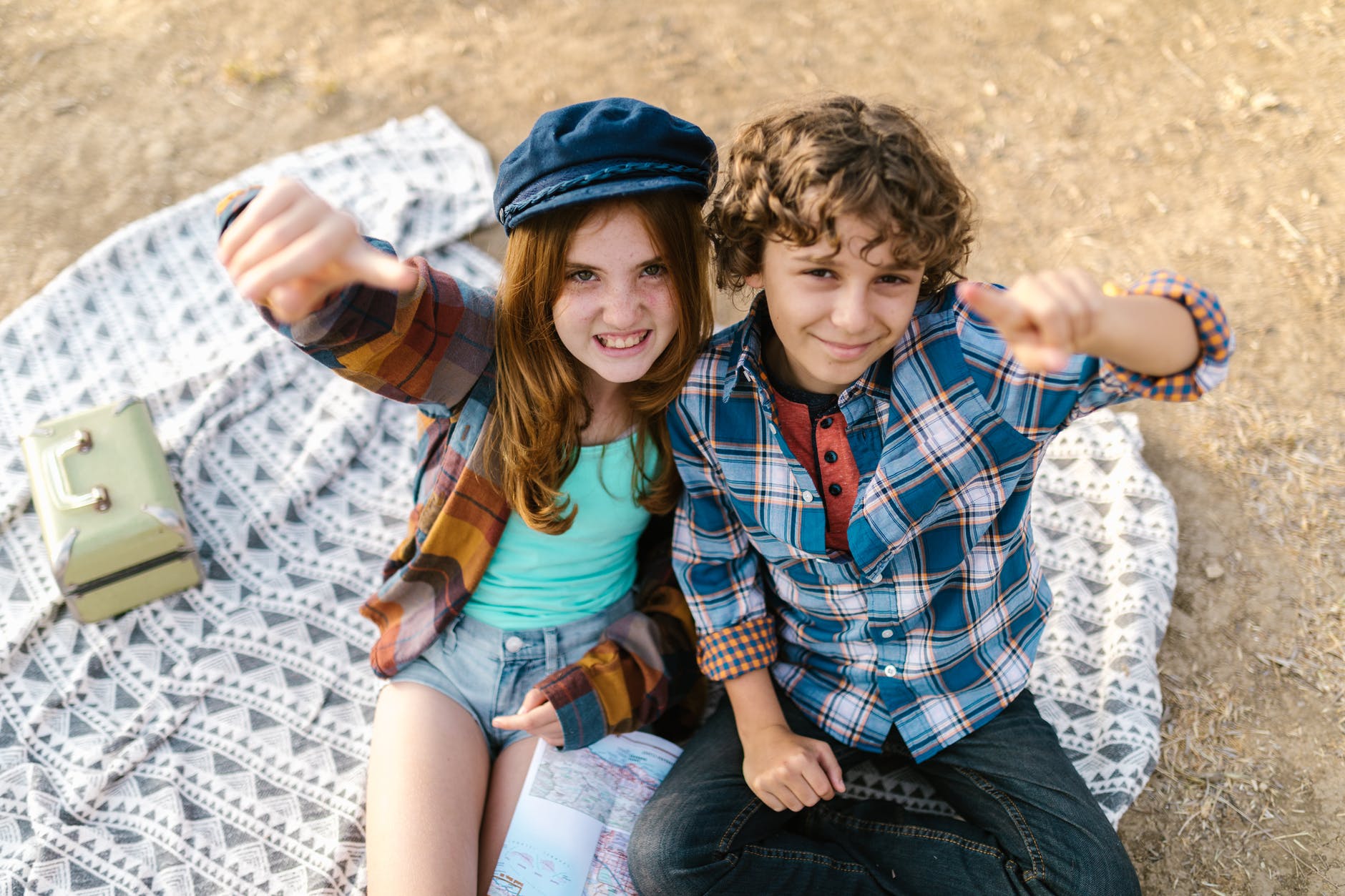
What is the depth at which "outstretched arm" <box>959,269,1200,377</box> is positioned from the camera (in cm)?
128

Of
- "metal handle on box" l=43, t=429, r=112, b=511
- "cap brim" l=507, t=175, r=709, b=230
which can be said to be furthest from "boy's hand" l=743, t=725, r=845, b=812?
"metal handle on box" l=43, t=429, r=112, b=511

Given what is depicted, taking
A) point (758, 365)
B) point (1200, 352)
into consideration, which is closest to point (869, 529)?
point (758, 365)

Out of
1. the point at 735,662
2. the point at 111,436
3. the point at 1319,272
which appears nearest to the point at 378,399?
the point at 111,436

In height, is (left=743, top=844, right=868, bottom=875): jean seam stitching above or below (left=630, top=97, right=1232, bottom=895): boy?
below

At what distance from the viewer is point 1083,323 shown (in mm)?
1305

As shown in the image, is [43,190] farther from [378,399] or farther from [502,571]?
[502,571]

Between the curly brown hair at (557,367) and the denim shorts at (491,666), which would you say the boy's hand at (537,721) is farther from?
the curly brown hair at (557,367)

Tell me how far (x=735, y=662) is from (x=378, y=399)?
1421mm

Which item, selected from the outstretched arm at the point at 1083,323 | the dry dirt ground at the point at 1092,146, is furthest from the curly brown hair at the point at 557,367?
the dry dirt ground at the point at 1092,146

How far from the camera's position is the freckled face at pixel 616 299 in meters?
1.69

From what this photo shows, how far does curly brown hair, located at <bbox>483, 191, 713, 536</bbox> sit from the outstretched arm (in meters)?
0.58

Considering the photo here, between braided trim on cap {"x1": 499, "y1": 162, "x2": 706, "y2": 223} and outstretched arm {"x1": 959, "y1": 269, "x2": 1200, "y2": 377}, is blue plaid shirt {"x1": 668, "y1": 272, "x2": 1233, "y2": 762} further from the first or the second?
→ braided trim on cap {"x1": 499, "y1": 162, "x2": 706, "y2": 223}

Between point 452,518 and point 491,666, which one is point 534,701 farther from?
point 452,518

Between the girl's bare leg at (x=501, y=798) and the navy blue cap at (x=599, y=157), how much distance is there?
1060 mm
